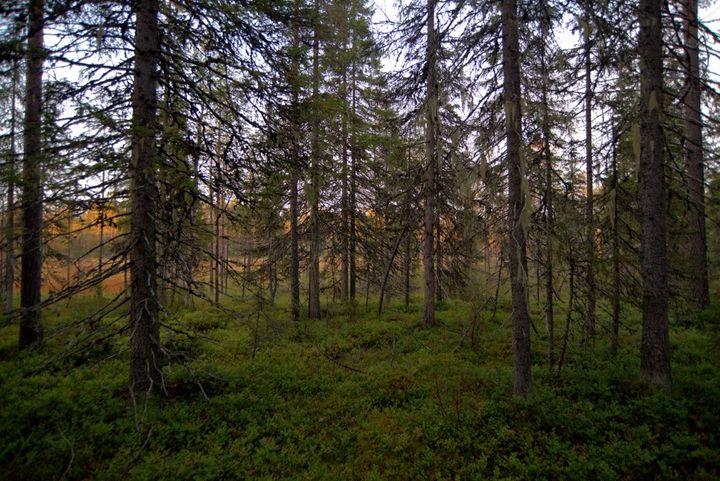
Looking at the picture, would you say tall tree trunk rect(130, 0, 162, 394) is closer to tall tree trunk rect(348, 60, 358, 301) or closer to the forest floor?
the forest floor

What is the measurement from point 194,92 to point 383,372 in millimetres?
7329

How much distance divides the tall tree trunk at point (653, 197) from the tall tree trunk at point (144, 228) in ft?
28.9

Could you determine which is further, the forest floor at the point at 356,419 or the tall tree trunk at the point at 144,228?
the tall tree trunk at the point at 144,228

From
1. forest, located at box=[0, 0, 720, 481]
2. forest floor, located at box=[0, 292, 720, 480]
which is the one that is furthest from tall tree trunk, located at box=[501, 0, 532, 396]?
forest floor, located at box=[0, 292, 720, 480]

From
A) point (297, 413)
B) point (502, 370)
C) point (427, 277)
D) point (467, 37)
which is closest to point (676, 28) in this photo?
point (467, 37)

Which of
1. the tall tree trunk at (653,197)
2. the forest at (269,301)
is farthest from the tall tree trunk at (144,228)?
the tall tree trunk at (653,197)

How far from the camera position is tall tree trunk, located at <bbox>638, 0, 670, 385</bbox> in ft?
20.3

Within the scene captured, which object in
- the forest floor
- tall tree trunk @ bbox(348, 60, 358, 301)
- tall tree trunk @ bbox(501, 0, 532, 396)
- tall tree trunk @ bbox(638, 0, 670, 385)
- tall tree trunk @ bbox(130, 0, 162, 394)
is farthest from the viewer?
tall tree trunk @ bbox(348, 60, 358, 301)

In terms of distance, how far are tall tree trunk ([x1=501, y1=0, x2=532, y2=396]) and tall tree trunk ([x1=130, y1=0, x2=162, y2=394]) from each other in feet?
20.1

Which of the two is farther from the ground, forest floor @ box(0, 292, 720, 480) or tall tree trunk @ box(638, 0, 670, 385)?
tall tree trunk @ box(638, 0, 670, 385)

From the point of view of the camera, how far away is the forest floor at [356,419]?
468 cm

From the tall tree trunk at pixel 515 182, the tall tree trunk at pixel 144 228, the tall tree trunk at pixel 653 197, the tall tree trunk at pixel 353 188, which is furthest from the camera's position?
the tall tree trunk at pixel 353 188

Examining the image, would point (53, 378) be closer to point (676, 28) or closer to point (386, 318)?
point (386, 318)

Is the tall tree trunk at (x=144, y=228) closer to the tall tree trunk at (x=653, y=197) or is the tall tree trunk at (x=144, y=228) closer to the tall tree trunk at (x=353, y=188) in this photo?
the tall tree trunk at (x=653, y=197)
